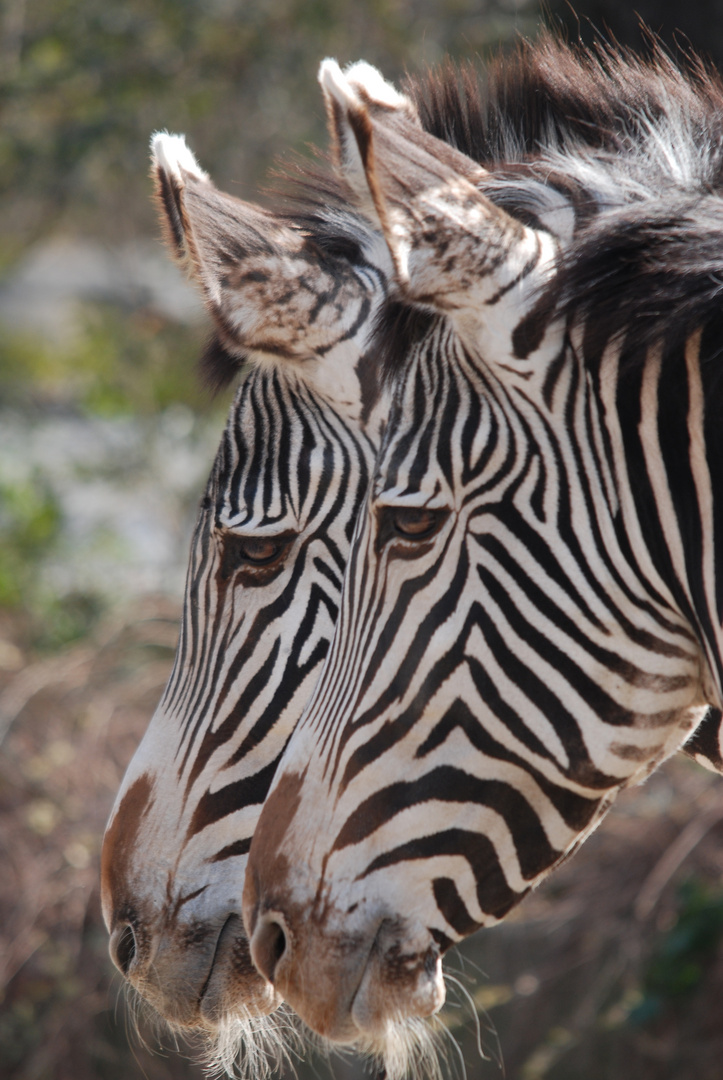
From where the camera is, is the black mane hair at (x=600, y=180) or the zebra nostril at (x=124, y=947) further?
the zebra nostril at (x=124, y=947)

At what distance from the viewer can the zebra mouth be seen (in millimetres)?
2459

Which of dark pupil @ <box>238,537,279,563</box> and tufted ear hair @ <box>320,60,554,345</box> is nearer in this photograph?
tufted ear hair @ <box>320,60,554,345</box>

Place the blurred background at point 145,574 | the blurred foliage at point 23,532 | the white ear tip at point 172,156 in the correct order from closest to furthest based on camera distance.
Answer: the white ear tip at point 172,156, the blurred background at point 145,574, the blurred foliage at point 23,532

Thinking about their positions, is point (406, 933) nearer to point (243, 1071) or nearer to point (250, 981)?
point (250, 981)

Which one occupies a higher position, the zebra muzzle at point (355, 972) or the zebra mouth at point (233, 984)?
the zebra muzzle at point (355, 972)

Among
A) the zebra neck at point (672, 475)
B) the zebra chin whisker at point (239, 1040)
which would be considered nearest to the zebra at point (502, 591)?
the zebra neck at point (672, 475)

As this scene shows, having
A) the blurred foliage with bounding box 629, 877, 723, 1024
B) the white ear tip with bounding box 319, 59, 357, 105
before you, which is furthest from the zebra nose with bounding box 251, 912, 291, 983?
the blurred foliage with bounding box 629, 877, 723, 1024

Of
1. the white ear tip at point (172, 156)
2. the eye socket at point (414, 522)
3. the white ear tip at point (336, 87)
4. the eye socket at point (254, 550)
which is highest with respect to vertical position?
the white ear tip at point (172, 156)

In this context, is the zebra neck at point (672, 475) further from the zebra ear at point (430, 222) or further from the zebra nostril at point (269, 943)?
the zebra nostril at point (269, 943)

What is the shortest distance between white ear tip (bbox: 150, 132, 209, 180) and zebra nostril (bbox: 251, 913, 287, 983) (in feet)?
6.02

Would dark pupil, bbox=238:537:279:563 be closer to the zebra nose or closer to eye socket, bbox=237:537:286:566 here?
eye socket, bbox=237:537:286:566

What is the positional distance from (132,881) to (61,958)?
137 inches

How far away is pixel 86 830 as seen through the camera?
5.89 metres

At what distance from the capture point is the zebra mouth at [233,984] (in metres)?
2.46
